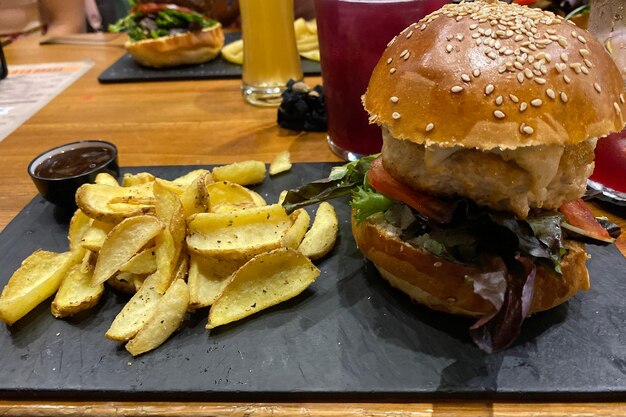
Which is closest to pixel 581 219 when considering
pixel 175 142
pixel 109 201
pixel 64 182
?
pixel 109 201

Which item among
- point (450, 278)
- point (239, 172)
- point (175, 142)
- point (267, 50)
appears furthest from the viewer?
point (267, 50)

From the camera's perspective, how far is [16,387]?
54.9 inches

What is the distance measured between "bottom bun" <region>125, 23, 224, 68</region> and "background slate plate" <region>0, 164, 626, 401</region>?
2583 millimetres

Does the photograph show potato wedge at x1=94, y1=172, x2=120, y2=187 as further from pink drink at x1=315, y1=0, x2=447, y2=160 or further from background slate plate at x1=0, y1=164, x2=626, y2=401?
pink drink at x1=315, y1=0, x2=447, y2=160

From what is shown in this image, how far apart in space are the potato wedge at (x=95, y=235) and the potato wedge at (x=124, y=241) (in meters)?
0.09

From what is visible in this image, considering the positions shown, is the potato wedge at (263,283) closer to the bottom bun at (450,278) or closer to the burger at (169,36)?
the bottom bun at (450,278)

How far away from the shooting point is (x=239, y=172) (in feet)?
7.11

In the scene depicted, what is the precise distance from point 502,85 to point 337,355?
2.78 feet

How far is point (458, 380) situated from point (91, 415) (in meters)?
0.96

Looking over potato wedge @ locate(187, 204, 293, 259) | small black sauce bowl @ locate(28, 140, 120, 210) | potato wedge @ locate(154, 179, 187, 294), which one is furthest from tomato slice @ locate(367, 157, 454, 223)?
small black sauce bowl @ locate(28, 140, 120, 210)

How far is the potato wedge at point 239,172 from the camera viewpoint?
7.08ft

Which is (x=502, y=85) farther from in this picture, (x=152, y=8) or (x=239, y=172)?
(x=152, y=8)

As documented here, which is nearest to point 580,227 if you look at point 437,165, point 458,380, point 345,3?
point 437,165

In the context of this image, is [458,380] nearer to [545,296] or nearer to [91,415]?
[545,296]
